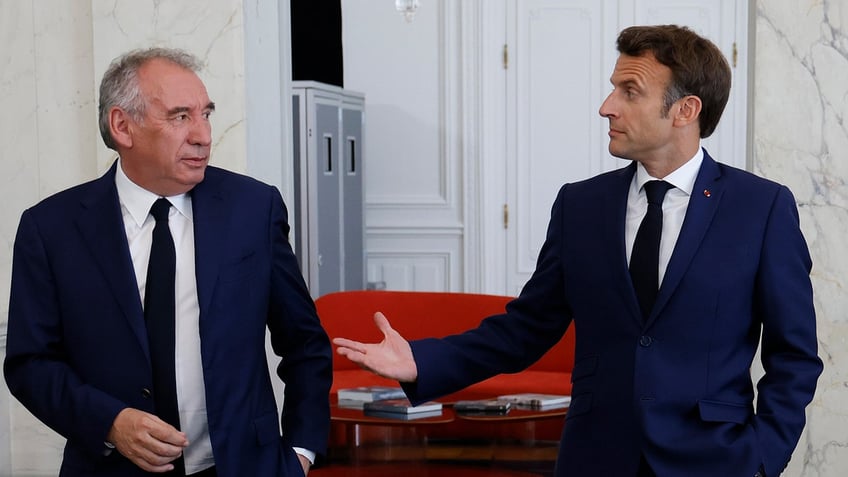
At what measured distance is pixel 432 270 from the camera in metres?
8.09

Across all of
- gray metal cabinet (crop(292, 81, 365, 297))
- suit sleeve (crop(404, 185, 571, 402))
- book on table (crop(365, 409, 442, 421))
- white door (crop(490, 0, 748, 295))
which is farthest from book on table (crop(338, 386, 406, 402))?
white door (crop(490, 0, 748, 295))

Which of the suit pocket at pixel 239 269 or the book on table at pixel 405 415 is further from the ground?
the suit pocket at pixel 239 269

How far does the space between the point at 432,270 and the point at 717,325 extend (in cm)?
578

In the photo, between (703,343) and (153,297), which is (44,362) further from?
(703,343)

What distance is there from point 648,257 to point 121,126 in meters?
1.12

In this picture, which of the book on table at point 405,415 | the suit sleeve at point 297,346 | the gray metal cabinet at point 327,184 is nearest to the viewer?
the suit sleeve at point 297,346

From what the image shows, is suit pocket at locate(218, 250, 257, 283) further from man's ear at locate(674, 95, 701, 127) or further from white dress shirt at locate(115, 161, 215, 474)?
man's ear at locate(674, 95, 701, 127)

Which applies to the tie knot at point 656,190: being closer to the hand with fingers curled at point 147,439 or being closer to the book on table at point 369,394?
the hand with fingers curled at point 147,439

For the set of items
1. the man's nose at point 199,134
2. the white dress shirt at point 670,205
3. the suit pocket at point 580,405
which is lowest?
the suit pocket at point 580,405

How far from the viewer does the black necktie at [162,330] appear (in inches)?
91.7

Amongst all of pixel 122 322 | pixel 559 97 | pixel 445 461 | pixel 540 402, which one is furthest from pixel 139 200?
pixel 559 97

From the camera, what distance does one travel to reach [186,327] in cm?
236

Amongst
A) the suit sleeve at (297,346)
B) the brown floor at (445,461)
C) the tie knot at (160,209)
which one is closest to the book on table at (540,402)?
the brown floor at (445,461)

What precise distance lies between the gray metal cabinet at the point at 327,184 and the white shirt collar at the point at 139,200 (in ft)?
14.0
